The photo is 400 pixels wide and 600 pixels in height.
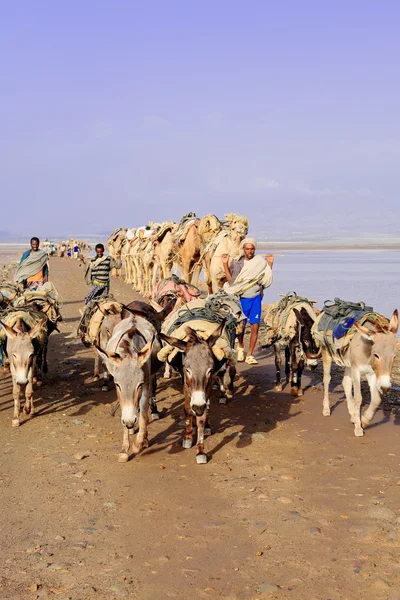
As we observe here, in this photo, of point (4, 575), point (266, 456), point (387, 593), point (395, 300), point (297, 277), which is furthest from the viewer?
point (297, 277)

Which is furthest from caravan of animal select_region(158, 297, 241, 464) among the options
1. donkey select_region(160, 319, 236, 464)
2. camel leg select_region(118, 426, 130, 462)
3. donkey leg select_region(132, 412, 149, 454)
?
camel leg select_region(118, 426, 130, 462)

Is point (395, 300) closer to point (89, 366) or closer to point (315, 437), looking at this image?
point (89, 366)

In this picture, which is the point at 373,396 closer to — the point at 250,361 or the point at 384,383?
the point at 384,383

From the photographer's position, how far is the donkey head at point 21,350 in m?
9.06

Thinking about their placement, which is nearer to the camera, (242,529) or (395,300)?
(242,529)

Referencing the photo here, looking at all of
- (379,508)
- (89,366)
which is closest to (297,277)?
(89,366)

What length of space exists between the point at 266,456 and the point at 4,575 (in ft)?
11.7

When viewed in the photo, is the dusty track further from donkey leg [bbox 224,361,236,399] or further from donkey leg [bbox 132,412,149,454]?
donkey leg [bbox 224,361,236,399]

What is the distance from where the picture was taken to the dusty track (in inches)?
197

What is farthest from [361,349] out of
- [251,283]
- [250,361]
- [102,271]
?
[102,271]

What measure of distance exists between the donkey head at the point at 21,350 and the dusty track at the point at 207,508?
0.75 meters

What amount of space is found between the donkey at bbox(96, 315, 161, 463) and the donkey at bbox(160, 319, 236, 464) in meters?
0.39

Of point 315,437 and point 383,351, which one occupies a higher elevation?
point 383,351

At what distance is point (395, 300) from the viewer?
70.1 feet
